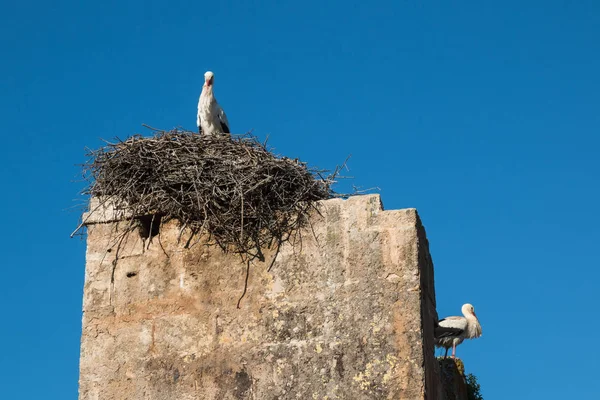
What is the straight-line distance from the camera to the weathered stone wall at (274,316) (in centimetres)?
591

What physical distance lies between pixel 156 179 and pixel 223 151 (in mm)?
559

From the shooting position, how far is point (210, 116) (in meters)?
10.5

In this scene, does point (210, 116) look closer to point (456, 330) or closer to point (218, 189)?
point (456, 330)

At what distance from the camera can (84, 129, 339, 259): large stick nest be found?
254 inches

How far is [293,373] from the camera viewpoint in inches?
237

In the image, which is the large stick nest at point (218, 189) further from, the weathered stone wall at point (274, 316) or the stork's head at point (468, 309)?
the stork's head at point (468, 309)

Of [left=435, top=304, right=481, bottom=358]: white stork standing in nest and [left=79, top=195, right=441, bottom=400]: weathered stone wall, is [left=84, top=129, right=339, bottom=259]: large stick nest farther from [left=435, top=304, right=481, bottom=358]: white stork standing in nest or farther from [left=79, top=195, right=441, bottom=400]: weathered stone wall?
[left=435, top=304, right=481, bottom=358]: white stork standing in nest

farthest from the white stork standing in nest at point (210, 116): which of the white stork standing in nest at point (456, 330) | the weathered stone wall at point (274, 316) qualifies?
the weathered stone wall at point (274, 316)

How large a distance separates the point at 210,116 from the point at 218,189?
4.12 m

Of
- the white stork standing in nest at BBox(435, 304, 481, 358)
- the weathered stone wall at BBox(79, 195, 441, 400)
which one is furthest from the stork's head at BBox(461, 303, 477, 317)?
the weathered stone wall at BBox(79, 195, 441, 400)

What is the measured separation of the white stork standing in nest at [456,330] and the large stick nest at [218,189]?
398 centimetres

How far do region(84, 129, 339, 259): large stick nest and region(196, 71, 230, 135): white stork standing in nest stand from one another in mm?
3505

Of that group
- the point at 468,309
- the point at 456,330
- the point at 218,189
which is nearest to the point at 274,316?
the point at 218,189

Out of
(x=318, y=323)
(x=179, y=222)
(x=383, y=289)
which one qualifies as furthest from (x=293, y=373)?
(x=179, y=222)
